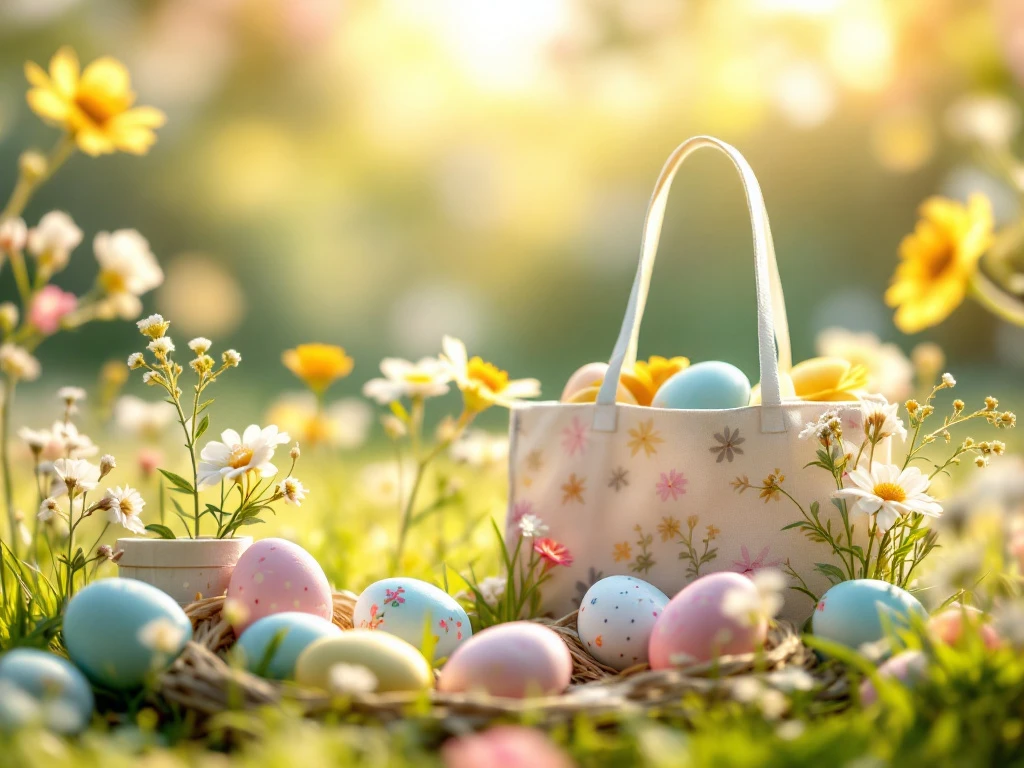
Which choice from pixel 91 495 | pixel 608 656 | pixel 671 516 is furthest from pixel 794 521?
pixel 91 495

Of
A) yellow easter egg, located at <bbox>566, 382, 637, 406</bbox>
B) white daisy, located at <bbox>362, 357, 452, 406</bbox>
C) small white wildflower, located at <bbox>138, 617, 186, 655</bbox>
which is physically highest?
white daisy, located at <bbox>362, 357, 452, 406</bbox>

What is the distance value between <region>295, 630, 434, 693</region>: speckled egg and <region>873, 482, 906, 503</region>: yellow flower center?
32.8 inches

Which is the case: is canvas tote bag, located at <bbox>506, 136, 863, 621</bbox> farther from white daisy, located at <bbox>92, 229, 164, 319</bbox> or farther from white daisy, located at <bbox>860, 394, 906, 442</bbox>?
white daisy, located at <bbox>92, 229, 164, 319</bbox>

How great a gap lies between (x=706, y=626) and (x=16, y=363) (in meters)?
1.20

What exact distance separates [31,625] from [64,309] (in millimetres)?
662

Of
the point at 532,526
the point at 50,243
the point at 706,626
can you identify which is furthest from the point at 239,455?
the point at 706,626

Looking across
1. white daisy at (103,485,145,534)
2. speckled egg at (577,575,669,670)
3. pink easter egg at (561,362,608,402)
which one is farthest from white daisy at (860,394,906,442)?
white daisy at (103,485,145,534)

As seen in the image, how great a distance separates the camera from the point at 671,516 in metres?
1.85

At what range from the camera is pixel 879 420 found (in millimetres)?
1683

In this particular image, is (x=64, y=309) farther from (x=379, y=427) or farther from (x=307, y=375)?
(x=379, y=427)

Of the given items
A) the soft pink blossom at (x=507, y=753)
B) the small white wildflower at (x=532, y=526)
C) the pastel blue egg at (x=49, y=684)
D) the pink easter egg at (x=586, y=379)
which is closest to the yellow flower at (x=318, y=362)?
the pink easter egg at (x=586, y=379)

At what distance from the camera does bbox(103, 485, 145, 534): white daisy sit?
1.64 metres

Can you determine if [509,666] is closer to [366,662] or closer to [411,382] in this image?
[366,662]

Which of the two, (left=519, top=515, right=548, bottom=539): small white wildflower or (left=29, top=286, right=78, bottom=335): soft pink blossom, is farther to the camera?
(left=519, top=515, right=548, bottom=539): small white wildflower
